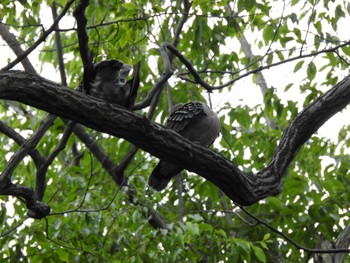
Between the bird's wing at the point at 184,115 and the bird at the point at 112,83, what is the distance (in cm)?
110

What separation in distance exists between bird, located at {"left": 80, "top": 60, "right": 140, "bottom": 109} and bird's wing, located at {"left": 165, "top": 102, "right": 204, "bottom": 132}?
110 centimetres

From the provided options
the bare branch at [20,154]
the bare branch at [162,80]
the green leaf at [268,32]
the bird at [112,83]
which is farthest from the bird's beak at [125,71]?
the green leaf at [268,32]

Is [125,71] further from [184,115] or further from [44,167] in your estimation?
[44,167]

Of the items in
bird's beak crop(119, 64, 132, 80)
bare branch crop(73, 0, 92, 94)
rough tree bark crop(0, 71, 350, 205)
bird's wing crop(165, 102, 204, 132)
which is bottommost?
rough tree bark crop(0, 71, 350, 205)

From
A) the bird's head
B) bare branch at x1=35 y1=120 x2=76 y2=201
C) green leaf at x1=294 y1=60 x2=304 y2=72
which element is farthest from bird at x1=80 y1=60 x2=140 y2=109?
green leaf at x1=294 y1=60 x2=304 y2=72

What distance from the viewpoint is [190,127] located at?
5.54 m

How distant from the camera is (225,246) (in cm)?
629

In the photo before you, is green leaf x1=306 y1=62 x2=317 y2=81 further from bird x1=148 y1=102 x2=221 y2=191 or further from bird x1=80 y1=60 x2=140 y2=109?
bird x1=80 y1=60 x2=140 y2=109

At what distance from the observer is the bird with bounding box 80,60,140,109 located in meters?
4.25

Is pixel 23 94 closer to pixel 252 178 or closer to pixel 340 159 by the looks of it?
pixel 252 178

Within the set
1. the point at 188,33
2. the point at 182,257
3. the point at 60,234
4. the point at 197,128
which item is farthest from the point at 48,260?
the point at 188,33

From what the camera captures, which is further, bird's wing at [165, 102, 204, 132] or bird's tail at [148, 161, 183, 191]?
bird's wing at [165, 102, 204, 132]

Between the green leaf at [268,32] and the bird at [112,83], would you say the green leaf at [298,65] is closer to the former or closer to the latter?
the green leaf at [268,32]

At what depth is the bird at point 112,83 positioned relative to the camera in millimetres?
4250
